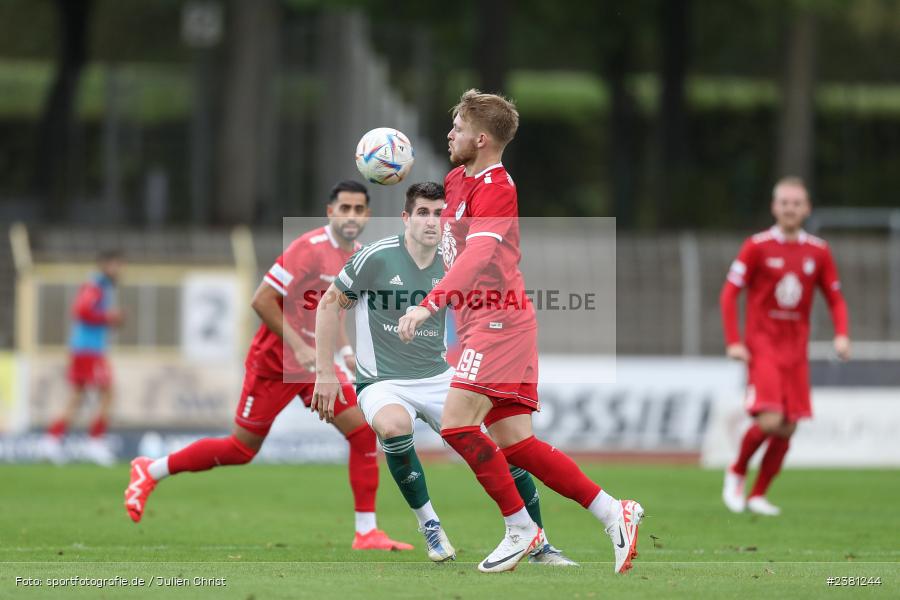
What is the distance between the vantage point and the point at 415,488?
8.42 metres

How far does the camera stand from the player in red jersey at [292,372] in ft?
31.5

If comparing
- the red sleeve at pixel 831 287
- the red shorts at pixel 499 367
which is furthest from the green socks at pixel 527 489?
the red sleeve at pixel 831 287

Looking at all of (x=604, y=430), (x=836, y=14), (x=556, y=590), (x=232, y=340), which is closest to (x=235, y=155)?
(x=232, y=340)

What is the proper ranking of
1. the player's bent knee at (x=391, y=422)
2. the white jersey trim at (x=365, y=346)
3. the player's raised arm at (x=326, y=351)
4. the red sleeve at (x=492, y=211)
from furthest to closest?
1. the white jersey trim at (x=365, y=346)
2. the player's bent knee at (x=391, y=422)
3. the player's raised arm at (x=326, y=351)
4. the red sleeve at (x=492, y=211)

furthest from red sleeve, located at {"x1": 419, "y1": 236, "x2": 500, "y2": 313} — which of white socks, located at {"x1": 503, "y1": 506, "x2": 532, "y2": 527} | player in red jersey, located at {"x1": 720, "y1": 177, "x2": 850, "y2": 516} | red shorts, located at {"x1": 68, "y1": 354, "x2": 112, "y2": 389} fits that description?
red shorts, located at {"x1": 68, "y1": 354, "x2": 112, "y2": 389}

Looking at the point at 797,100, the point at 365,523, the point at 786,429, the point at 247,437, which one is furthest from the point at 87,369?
the point at 797,100

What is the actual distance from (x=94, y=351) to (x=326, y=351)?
33.9 ft

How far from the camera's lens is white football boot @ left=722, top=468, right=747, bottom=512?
12.1m

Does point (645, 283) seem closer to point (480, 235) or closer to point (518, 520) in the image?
point (518, 520)

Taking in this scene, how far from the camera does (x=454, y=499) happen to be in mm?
13289

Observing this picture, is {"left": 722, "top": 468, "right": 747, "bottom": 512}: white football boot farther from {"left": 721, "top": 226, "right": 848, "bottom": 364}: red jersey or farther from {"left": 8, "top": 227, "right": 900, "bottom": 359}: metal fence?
{"left": 8, "top": 227, "right": 900, "bottom": 359}: metal fence

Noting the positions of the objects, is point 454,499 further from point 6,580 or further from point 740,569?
point 6,580

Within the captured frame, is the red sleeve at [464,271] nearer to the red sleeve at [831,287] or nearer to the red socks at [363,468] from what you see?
the red socks at [363,468]

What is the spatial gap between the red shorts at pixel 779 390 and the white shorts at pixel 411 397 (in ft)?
13.3
